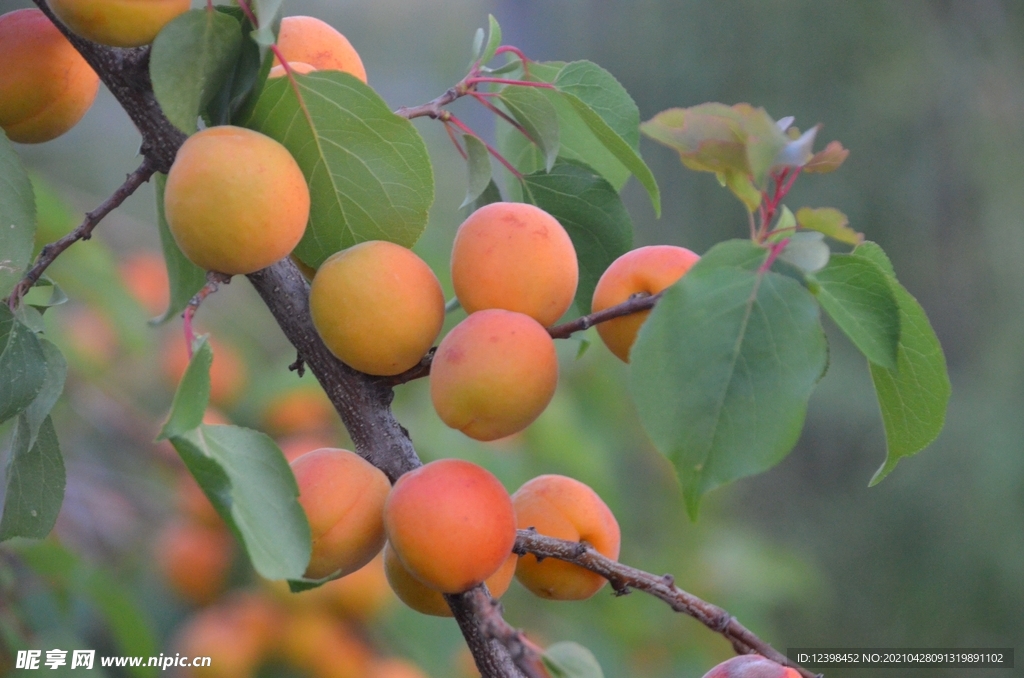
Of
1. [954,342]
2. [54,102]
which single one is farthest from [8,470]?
[954,342]

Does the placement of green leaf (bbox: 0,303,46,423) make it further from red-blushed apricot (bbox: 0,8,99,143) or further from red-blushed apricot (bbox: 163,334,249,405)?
red-blushed apricot (bbox: 163,334,249,405)

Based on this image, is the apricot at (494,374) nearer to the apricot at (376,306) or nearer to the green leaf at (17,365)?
the apricot at (376,306)

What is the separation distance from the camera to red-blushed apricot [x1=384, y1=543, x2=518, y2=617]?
331 millimetres

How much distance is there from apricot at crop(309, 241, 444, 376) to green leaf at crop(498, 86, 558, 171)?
8cm

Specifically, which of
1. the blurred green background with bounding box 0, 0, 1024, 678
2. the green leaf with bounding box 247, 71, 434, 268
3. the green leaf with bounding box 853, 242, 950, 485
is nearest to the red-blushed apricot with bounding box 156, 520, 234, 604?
the blurred green background with bounding box 0, 0, 1024, 678

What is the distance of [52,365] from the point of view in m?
0.36

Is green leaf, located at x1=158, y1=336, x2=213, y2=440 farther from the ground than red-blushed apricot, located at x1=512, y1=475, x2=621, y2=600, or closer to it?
farther from the ground

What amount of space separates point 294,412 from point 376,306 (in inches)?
26.8

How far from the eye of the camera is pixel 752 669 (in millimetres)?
312

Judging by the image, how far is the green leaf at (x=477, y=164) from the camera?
381mm

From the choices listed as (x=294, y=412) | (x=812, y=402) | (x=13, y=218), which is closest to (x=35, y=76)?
(x=13, y=218)

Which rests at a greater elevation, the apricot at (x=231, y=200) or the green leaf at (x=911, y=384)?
the apricot at (x=231, y=200)

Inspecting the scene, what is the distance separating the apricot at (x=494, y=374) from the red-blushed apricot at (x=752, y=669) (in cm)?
12

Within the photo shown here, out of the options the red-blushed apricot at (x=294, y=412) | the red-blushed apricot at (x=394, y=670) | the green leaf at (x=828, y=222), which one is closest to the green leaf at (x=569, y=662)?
the green leaf at (x=828, y=222)
